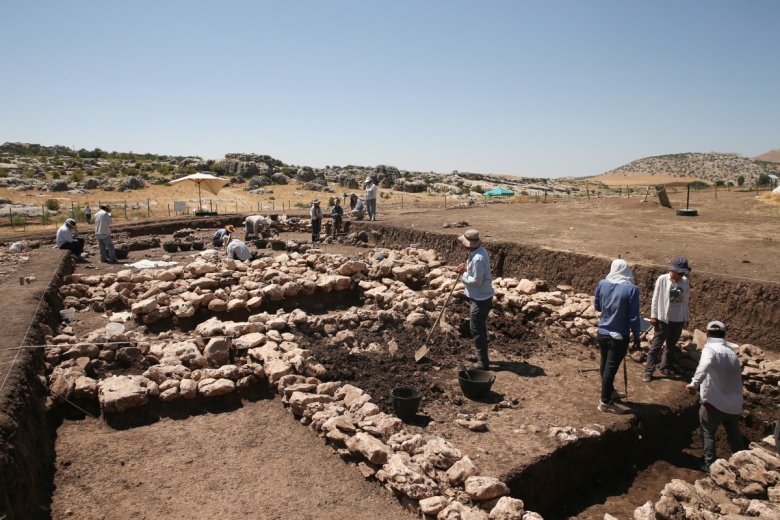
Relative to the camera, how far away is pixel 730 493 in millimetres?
4414

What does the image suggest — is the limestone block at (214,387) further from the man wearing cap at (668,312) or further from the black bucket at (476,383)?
the man wearing cap at (668,312)

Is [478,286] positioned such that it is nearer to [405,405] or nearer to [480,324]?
[480,324]

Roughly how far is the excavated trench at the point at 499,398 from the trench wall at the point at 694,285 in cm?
2

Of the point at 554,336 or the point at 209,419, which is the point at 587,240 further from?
the point at 209,419

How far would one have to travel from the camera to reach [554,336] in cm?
835

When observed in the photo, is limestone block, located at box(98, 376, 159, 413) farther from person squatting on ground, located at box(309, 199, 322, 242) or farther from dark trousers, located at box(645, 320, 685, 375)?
person squatting on ground, located at box(309, 199, 322, 242)

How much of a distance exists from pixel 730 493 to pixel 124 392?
243 inches

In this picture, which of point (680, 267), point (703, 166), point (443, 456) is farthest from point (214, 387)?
point (703, 166)

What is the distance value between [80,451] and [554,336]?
6759 mm

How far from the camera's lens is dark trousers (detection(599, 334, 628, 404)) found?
5660mm

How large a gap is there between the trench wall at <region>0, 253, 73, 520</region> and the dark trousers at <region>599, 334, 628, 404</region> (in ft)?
18.6

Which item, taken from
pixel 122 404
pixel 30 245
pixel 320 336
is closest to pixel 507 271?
pixel 320 336

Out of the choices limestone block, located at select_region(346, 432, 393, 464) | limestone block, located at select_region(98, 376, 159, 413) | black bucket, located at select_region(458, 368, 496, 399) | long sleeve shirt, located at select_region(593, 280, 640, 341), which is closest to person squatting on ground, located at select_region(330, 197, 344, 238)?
black bucket, located at select_region(458, 368, 496, 399)

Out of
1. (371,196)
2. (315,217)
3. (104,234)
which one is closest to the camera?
(104,234)
